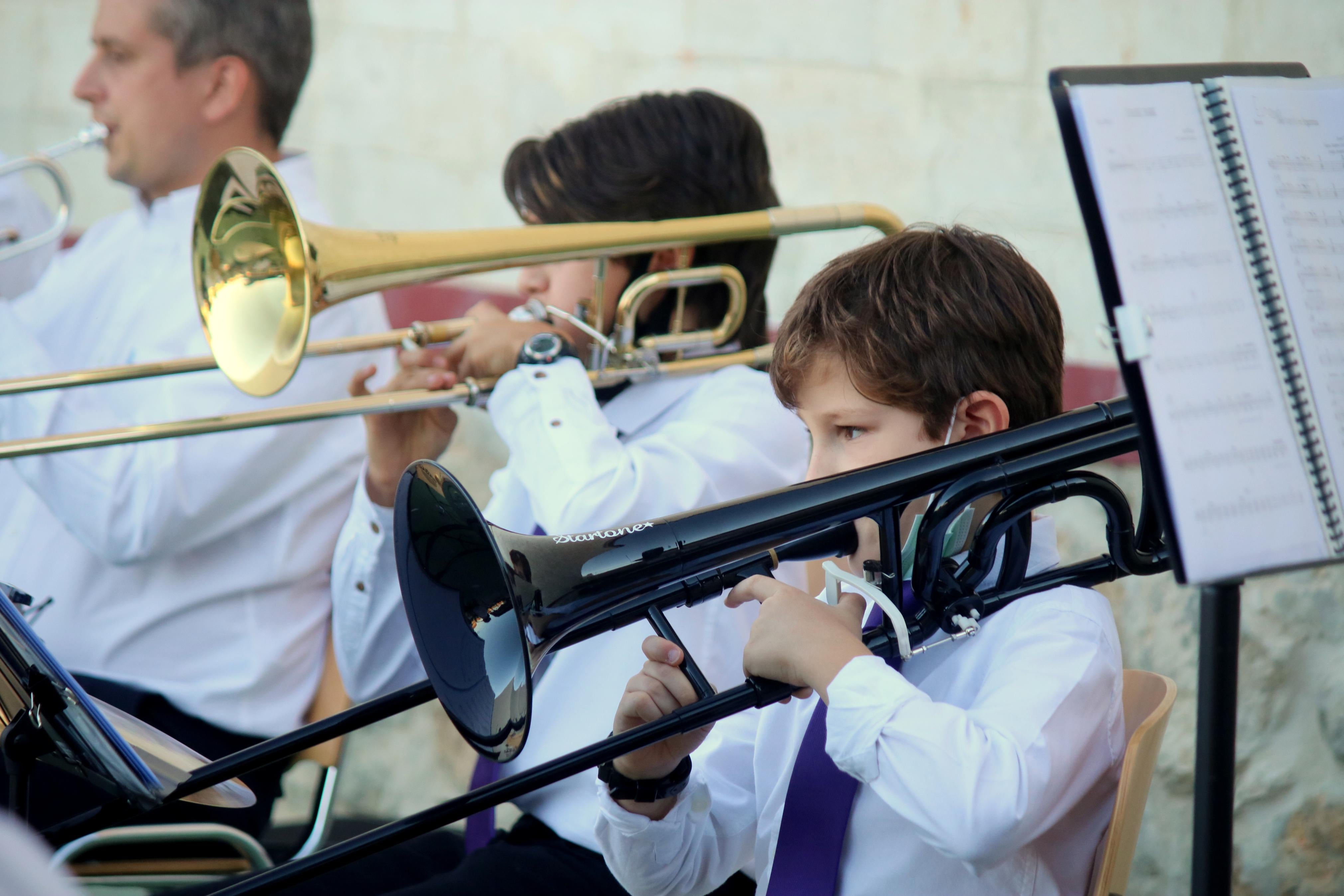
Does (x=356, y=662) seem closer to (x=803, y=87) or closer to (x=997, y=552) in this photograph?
(x=997, y=552)

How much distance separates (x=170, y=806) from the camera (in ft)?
5.32

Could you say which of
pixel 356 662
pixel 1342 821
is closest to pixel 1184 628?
pixel 1342 821

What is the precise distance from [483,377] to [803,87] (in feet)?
3.58

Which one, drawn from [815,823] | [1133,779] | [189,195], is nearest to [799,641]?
[815,823]

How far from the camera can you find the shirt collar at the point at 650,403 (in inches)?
68.0

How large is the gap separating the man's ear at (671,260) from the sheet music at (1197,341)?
1016mm

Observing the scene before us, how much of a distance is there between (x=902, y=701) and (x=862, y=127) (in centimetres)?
170

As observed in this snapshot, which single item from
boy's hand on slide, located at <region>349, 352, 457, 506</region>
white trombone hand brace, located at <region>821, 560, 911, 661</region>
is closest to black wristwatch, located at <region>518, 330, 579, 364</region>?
boy's hand on slide, located at <region>349, 352, 457, 506</region>

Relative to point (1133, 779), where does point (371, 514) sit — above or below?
above

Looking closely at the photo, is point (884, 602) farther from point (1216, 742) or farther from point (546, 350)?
point (546, 350)

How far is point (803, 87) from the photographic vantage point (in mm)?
2414

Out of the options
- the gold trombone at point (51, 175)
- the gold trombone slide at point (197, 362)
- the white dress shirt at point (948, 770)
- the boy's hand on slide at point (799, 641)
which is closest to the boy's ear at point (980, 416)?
the white dress shirt at point (948, 770)

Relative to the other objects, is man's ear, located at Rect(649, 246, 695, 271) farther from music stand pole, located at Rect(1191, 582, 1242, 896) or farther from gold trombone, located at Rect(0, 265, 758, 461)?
music stand pole, located at Rect(1191, 582, 1242, 896)

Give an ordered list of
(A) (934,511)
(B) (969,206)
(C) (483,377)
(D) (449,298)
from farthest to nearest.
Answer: (D) (449,298)
(B) (969,206)
(C) (483,377)
(A) (934,511)
